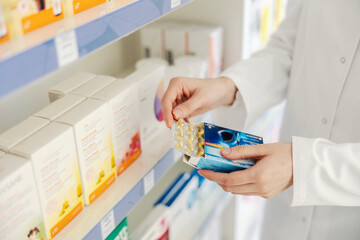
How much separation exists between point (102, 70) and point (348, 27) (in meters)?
1.00

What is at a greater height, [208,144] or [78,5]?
[78,5]

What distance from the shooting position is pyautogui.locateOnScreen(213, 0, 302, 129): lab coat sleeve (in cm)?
125

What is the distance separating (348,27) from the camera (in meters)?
1.12

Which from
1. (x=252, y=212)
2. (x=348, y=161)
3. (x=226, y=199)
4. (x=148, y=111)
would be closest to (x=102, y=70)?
(x=148, y=111)

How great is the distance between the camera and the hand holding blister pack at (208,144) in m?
0.89

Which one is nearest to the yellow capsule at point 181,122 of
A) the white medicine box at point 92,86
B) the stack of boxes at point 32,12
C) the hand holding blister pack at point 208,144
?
the hand holding blister pack at point 208,144

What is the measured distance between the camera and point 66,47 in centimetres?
63

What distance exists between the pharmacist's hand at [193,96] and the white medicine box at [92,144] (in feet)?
0.58

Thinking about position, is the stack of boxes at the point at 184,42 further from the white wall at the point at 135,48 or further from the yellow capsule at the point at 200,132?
the yellow capsule at the point at 200,132

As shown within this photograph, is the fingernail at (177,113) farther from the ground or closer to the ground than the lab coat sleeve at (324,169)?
farther from the ground

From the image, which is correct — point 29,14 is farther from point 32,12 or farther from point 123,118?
point 123,118

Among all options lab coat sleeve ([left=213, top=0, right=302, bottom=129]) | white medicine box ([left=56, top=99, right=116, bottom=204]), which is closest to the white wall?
lab coat sleeve ([left=213, top=0, right=302, bottom=129])

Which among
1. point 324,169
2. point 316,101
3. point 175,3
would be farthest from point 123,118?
point 316,101

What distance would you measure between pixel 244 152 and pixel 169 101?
28 centimetres
